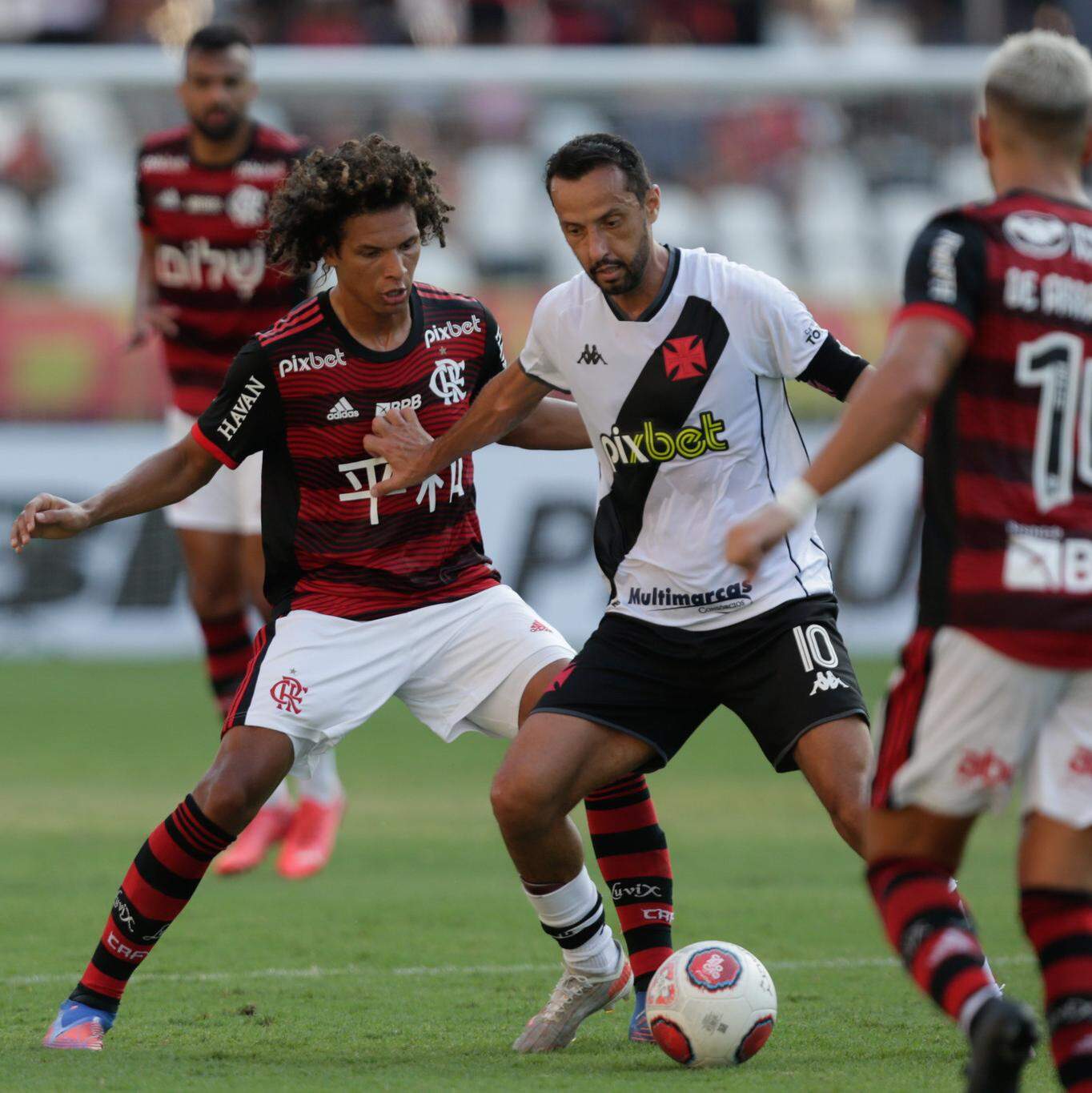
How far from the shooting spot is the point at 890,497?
1462 cm

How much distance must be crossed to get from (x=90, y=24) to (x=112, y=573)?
22.2 ft

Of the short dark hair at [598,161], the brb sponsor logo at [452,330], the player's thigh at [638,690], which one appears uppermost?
the short dark hair at [598,161]

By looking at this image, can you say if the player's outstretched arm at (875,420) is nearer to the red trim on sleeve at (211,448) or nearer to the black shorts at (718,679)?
the black shorts at (718,679)

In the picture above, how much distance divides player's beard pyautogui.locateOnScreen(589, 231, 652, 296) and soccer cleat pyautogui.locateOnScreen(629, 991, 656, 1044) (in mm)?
1866

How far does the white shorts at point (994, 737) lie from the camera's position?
346 cm

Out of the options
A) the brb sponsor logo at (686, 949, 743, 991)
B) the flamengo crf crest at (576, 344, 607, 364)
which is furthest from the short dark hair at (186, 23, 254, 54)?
the brb sponsor logo at (686, 949, 743, 991)

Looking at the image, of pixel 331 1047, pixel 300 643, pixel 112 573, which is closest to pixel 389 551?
pixel 300 643

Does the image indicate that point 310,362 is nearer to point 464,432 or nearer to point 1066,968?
point 464,432

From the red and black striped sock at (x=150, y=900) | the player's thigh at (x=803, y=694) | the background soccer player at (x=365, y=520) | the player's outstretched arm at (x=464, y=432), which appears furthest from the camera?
the background soccer player at (x=365, y=520)

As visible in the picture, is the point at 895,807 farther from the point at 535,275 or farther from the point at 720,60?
the point at 720,60

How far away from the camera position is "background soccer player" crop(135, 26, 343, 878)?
26.0 ft

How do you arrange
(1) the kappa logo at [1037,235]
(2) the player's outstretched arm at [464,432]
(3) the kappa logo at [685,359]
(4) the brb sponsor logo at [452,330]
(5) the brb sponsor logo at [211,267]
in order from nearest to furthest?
(1) the kappa logo at [1037,235]
(3) the kappa logo at [685,359]
(2) the player's outstretched arm at [464,432]
(4) the brb sponsor logo at [452,330]
(5) the brb sponsor logo at [211,267]

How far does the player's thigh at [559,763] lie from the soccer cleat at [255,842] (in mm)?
3250

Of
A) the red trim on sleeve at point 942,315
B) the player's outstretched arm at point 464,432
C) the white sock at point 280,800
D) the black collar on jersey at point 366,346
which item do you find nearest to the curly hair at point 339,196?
the black collar on jersey at point 366,346
